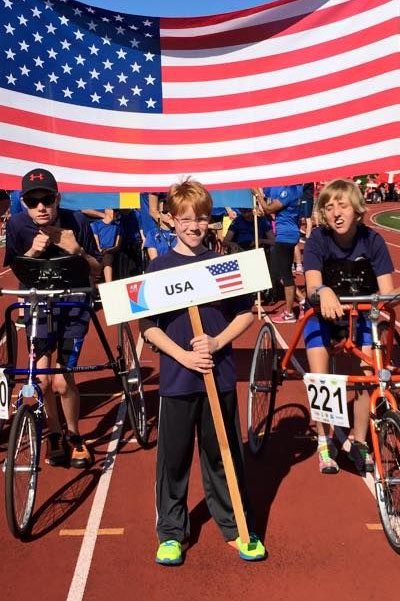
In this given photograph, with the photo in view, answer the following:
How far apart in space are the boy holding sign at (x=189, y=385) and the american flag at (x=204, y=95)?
177 cm

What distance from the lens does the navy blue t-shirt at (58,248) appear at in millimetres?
3732

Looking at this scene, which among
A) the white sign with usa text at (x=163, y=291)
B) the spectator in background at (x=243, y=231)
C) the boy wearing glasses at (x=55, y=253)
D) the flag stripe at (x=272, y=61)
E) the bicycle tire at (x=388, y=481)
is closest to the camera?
the white sign with usa text at (x=163, y=291)

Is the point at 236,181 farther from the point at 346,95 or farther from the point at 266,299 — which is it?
the point at 266,299

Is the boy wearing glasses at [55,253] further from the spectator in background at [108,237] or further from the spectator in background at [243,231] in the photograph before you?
the spectator in background at [243,231]

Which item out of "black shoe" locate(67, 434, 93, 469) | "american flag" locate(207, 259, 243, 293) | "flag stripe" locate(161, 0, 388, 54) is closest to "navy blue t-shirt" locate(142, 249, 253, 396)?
"american flag" locate(207, 259, 243, 293)

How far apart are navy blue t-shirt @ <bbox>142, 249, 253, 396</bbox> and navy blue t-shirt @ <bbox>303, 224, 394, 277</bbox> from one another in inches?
39.1

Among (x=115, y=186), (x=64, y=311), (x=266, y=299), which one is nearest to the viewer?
(x=64, y=311)

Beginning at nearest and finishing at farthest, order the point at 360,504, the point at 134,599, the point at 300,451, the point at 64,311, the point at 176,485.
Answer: the point at 134,599
the point at 176,485
the point at 360,504
the point at 64,311
the point at 300,451

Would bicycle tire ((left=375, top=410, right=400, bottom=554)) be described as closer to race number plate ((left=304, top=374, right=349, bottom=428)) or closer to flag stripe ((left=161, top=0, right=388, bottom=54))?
race number plate ((left=304, top=374, right=349, bottom=428))

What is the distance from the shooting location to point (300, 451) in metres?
4.17

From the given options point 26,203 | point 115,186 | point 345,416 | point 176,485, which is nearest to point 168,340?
point 176,485

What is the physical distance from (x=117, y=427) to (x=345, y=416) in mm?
2134

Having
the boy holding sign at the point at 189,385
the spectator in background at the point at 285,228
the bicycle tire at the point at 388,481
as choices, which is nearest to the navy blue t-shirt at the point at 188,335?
the boy holding sign at the point at 189,385

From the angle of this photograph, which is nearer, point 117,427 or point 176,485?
point 176,485
